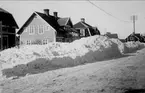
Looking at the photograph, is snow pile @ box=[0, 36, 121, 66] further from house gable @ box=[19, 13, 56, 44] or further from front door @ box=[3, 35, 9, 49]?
house gable @ box=[19, 13, 56, 44]

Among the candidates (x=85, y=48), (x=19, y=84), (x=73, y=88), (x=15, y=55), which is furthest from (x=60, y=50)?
(x=73, y=88)

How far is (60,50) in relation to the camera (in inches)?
565

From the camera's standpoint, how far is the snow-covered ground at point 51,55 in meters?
9.23

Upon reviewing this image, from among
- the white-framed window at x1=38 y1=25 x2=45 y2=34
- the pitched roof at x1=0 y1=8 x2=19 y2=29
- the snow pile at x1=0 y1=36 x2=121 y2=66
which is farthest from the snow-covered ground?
the white-framed window at x1=38 y1=25 x2=45 y2=34

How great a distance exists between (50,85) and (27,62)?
3.25 m

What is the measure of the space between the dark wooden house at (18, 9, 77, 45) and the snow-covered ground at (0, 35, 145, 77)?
16710 millimetres

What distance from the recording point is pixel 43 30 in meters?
34.8

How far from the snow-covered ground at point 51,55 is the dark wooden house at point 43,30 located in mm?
16710

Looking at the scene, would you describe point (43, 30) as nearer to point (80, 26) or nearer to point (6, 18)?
point (6, 18)

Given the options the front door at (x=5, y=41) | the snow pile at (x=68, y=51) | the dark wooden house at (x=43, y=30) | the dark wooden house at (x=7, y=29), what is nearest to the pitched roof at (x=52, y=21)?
the dark wooden house at (x=43, y=30)

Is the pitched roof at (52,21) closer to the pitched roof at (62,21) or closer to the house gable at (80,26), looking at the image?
the pitched roof at (62,21)

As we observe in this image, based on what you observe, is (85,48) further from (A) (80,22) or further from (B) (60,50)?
(A) (80,22)

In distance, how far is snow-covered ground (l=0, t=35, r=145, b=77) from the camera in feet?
30.3

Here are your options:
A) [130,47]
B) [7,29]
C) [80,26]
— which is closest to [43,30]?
[7,29]
